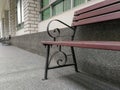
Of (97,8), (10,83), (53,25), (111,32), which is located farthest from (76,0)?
(10,83)

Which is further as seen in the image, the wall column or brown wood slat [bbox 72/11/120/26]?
the wall column

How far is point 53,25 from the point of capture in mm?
3004

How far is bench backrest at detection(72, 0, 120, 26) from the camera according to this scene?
3.86 ft

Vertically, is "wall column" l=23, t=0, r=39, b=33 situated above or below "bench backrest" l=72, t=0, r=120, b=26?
above

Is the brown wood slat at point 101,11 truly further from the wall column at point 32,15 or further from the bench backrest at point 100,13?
the wall column at point 32,15

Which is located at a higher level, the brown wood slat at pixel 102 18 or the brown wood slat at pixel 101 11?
the brown wood slat at pixel 101 11

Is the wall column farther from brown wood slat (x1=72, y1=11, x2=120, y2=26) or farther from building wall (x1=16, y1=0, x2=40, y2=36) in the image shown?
brown wood slat (x1=72, y1=11, x2=120, y2=26)

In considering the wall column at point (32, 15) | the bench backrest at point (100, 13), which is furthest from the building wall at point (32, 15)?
the bench backrest at point (100, 13)

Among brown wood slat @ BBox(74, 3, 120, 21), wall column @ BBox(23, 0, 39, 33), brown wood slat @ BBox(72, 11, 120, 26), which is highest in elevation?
wall column @ BBox(23, 0, 39, 33)

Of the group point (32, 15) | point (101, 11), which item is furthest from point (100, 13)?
point (32, 15)

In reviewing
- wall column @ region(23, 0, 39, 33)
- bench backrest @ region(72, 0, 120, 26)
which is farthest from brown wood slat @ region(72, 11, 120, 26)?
wall column @ region(23, 0, 39, 33)

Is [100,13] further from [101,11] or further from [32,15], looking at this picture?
[32,15]

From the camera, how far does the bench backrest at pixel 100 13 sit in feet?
3.86

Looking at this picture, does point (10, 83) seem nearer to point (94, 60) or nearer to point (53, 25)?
point (94, 60)
